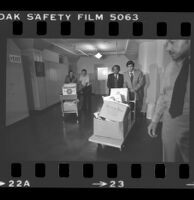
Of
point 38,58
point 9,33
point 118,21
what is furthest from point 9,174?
point 118,21

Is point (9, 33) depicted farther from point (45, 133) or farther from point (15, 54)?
point (45, 133)

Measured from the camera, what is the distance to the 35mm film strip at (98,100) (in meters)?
2.42

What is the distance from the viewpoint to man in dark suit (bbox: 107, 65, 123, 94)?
8.18 feet

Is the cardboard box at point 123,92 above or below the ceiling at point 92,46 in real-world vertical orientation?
below

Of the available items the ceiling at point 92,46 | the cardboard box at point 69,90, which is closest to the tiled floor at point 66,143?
the cardboard box at point 69,90

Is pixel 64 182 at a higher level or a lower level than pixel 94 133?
lower

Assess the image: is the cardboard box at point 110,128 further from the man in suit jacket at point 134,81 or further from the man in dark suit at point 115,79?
the man in dark suit at point 115,79

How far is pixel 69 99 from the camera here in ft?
8.42

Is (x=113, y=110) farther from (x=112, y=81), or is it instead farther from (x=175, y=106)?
(x=175, y=106)

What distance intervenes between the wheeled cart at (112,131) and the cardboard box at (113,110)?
0.04 meters

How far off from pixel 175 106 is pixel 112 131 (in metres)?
0.58

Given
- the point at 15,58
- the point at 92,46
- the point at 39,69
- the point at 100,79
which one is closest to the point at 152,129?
the point at 100,79

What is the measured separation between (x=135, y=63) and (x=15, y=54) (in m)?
1.03

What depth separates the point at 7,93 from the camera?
2473 mm
